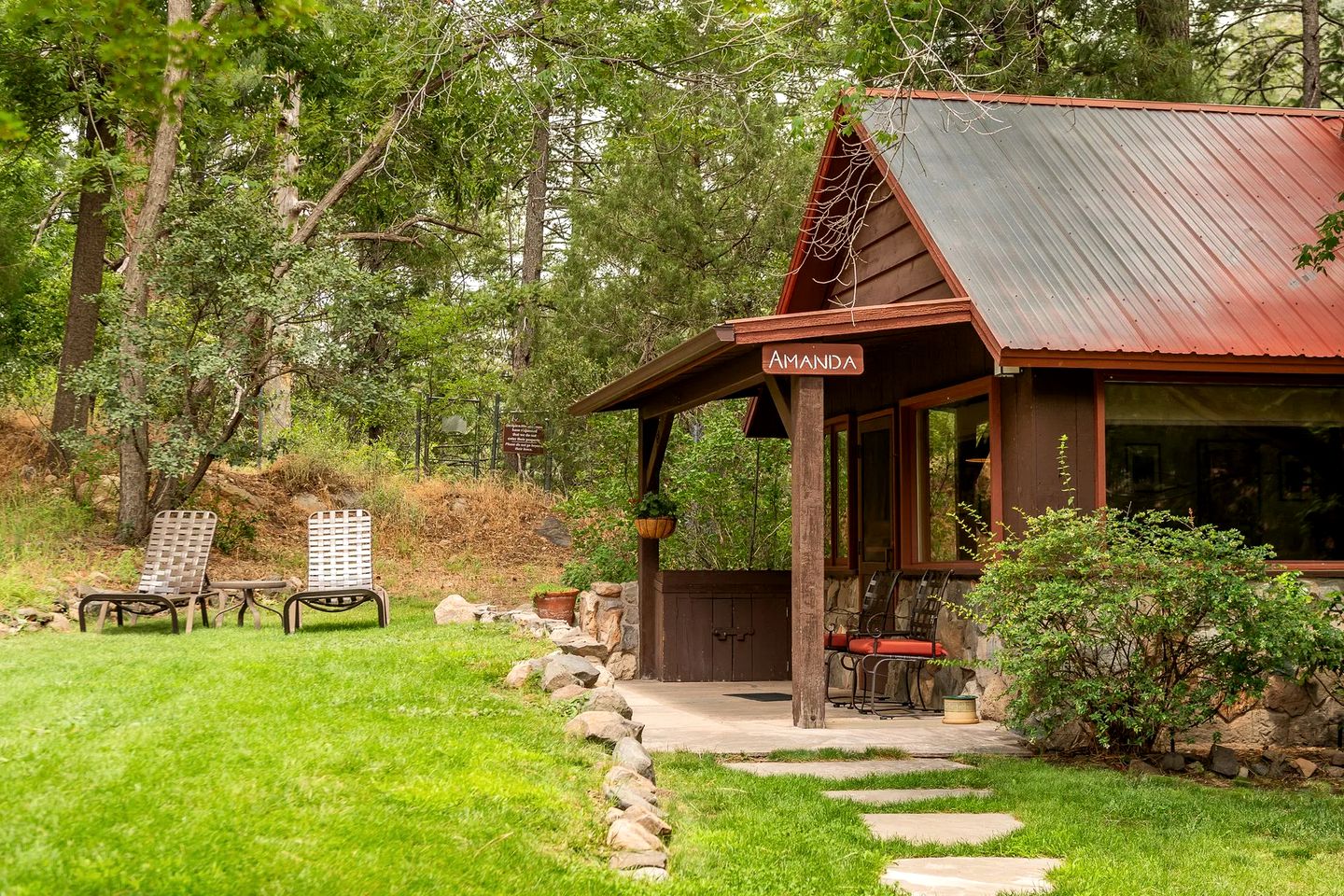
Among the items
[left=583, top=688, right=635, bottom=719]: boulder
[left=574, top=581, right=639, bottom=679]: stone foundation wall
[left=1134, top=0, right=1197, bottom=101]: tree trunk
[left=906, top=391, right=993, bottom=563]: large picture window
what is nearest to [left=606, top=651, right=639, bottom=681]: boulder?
[left=574, top=581, right=639, bottom=679]: stone foundation wall

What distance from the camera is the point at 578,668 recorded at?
25.1 feet

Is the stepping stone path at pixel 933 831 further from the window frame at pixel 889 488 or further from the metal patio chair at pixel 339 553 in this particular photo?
the metal patio chair at pixel 339 553

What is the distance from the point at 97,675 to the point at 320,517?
5253mm

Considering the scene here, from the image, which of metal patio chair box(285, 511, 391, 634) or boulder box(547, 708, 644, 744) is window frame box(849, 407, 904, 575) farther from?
boulder box(547, 708, 644, 744)

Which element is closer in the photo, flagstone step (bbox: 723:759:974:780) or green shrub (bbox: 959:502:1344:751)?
flagstone step (bbox: 723:759:974:780)

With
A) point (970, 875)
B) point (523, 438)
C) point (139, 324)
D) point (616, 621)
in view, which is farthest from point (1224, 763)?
point (523, 438)

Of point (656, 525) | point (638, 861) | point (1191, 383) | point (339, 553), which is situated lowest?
point (638, 861)

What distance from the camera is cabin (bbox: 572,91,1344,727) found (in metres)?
8.25

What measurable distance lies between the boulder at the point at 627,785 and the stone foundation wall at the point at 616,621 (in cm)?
660

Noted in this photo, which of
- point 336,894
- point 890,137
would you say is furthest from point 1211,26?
point 336,894

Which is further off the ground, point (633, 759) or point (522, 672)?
point (522, 672)

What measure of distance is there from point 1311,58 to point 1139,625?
12016 millimetres

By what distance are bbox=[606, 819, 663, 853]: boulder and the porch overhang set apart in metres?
3.85

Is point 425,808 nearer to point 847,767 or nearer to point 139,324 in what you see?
point 847,767
